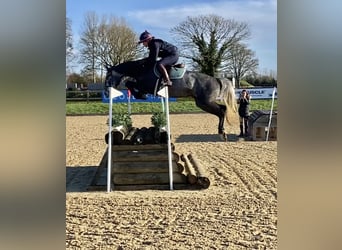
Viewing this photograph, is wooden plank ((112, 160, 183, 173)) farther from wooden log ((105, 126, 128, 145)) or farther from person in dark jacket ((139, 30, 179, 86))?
person in dark jacket ((139, 30, 179, 86))

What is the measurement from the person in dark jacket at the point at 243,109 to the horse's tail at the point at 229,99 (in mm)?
42

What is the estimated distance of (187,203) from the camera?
3021 mm

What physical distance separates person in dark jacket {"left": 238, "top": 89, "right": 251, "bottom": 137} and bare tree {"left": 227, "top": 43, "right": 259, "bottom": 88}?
11 cm

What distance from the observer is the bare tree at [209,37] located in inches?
94.1

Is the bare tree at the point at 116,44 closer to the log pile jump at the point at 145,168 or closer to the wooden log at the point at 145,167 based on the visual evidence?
the log pile jump at the point at 145,168

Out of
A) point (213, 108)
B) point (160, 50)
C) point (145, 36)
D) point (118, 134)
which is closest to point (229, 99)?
point (213, 108)

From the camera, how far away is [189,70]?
2494 millimetres

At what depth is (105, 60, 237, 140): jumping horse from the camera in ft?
8.39

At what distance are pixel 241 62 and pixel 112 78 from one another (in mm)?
782

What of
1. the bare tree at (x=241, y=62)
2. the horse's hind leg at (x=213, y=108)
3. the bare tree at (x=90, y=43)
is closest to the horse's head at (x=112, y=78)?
the bare tree at (x=90, y=43)

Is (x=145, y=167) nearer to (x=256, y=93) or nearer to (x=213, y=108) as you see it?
(x=213, y=108)
